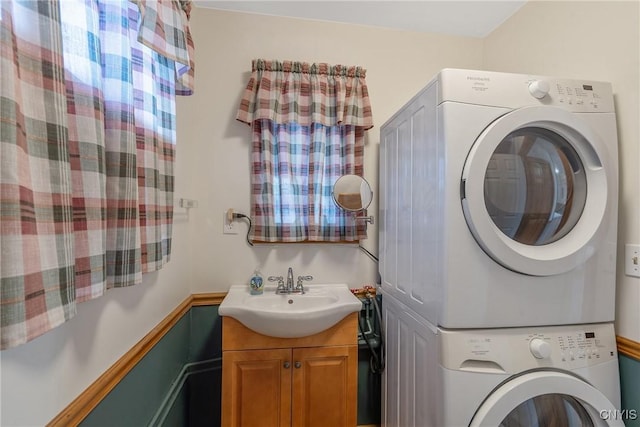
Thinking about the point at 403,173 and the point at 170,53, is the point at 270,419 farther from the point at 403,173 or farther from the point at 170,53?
the point at 170,53

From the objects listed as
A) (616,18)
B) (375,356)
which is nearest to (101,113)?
(375,356)

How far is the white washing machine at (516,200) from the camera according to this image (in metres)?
0.92

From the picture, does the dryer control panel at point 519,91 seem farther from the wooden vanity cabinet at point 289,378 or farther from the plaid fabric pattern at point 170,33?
the wooden vanity cabinet at point 289,378

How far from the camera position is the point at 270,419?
1284mm

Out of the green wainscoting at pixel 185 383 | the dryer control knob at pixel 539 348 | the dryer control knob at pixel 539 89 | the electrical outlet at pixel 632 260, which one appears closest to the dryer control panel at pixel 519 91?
the dryer control knob at pixel 539 89

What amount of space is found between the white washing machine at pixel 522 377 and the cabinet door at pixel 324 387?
1.32ft

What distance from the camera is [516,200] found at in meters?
1.00

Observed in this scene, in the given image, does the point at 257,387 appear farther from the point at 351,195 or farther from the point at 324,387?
the point at 351,195

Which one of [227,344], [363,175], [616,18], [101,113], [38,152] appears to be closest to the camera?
[38,152]

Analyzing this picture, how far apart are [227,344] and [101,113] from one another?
1045 millimetres

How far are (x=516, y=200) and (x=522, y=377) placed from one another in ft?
1.95

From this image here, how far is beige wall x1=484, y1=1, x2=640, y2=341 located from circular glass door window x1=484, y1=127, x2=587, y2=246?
189mm

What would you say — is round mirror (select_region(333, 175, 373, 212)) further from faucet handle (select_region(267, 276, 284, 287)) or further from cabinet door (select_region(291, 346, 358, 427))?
cabinet door (select_region(291, 346, 358, 427))

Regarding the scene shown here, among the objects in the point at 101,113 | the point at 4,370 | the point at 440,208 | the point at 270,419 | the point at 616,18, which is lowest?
the point at 270,419
